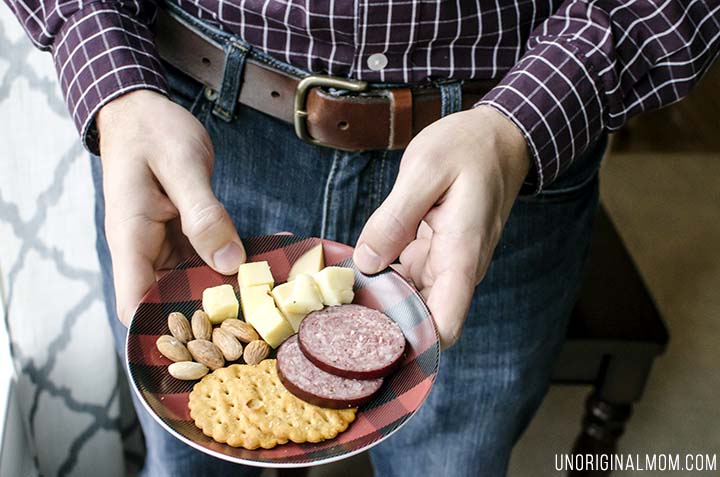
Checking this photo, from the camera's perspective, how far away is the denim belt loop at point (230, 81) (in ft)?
2.29

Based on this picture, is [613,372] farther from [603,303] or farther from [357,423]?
[357,423]

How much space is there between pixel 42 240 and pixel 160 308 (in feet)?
1.56

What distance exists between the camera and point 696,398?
5.64 ft

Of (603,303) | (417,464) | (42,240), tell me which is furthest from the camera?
(603,303)

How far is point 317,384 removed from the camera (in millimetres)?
625

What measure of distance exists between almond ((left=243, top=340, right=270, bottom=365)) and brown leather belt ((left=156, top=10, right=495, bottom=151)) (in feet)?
0.62

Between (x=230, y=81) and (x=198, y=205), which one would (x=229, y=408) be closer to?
(x=198, y=205)

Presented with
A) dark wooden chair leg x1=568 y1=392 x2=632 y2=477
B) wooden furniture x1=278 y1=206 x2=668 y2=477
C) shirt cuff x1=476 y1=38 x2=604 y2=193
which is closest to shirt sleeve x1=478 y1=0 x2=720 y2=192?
shirt cuff x1=476 y1=38 x2=604 y2=193

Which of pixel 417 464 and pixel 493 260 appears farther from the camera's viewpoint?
pixel 417 464

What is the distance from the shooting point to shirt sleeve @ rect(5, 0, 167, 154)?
0.68 m

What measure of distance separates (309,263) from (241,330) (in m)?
0.09

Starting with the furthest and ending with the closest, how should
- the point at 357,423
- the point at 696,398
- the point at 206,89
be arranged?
1. the point at 696,398
2. the point at 206,89
3. the point at 357,423

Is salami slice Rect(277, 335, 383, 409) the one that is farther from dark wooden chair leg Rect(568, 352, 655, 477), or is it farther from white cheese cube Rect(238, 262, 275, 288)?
dark wooden chair leg Rect(568, 352, 655, 477)

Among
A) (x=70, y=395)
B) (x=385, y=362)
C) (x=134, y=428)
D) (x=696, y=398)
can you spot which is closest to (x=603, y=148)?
(x=385, y=362)
